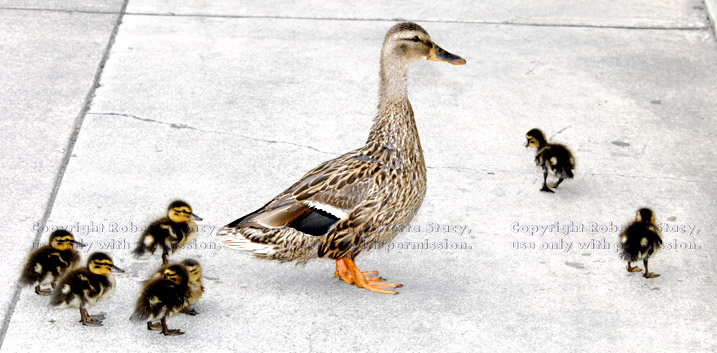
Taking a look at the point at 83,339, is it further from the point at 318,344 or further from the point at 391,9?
the point at 391,9

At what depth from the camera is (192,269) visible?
15.2ft

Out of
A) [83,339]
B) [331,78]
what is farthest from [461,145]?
[83,339]

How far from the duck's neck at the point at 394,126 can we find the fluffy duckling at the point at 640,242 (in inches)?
45.1

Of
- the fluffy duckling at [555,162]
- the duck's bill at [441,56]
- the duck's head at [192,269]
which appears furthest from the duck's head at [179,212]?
the fluffy duckling at [555,162]

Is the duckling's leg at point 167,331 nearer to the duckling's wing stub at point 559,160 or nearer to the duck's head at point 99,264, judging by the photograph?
the duck's head at point 99,264

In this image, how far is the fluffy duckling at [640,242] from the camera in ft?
16.2

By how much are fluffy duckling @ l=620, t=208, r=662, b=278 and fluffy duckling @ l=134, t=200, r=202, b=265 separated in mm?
2236

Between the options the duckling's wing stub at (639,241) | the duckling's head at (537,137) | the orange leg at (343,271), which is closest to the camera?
the duckling's wing stub at (639,241)

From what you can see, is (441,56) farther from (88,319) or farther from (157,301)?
(88,319)

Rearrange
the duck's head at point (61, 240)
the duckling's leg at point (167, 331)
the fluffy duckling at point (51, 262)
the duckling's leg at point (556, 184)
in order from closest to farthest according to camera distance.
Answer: the duckling's leg at point (167, 331), the fluffy duckling at point (51, 262), the duck's head at point (61, 240), the duckling's leg at point (556, 184)

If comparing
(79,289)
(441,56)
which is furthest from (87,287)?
(441,56)

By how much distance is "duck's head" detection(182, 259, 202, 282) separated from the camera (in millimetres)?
4629

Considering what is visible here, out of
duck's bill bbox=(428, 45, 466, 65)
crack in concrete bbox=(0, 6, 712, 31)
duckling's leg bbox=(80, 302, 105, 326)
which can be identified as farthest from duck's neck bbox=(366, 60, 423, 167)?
crack in concrete bbox=(0, 6, 712, 31)

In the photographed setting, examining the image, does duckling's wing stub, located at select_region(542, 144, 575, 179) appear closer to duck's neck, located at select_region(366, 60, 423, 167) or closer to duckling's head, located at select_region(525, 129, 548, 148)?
duckling's head, located at select_region(525, 129, 548, 148)
